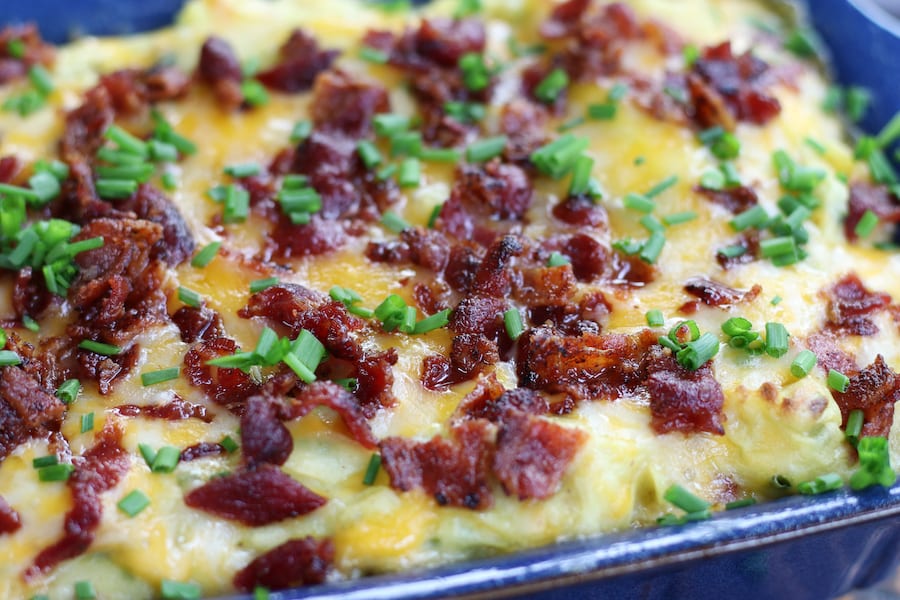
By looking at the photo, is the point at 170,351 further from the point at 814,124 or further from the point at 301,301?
the point at 814,124

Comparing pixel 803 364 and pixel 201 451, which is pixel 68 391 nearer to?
pixel 201 451

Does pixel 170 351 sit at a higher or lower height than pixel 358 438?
lower

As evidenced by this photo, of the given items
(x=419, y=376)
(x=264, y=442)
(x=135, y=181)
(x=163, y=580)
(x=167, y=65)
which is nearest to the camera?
(x=163, y=580)

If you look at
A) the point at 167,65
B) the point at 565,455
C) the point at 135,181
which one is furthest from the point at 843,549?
the point at 167,65

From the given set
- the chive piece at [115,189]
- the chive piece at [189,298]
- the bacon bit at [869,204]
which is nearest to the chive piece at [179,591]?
the chive piece at [189,298]

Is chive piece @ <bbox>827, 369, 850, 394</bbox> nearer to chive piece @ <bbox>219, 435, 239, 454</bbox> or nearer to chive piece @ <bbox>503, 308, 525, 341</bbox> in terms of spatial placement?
chive piece @ <bbox>503, 308, 525, 341</bbox>

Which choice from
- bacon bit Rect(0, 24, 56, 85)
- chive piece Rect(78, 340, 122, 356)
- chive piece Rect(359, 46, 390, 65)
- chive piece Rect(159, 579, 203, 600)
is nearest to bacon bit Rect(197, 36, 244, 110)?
chive piece Rect(359, 46, 390, 65)

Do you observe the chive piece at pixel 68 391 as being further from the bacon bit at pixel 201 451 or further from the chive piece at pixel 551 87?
the chive piece at pixel 551 87
